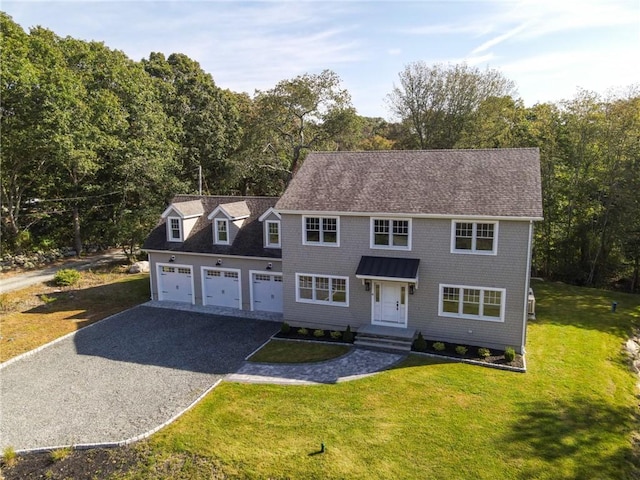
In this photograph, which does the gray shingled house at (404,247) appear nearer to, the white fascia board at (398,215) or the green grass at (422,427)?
the white fascia board at (398,215)

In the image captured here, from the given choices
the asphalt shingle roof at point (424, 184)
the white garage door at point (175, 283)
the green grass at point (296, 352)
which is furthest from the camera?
the white garage door at point (175, 283)

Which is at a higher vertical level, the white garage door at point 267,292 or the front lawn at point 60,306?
the white garage door at point 267,292

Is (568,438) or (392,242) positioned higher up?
(392,242)

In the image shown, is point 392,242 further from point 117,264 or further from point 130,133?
point 130,133

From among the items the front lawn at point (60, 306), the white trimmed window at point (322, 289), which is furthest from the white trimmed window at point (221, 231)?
the front lawn at point (60, 306)

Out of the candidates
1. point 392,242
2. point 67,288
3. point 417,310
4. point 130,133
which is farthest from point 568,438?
point 130,133

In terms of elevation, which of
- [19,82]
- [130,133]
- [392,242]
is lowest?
[392,242]
